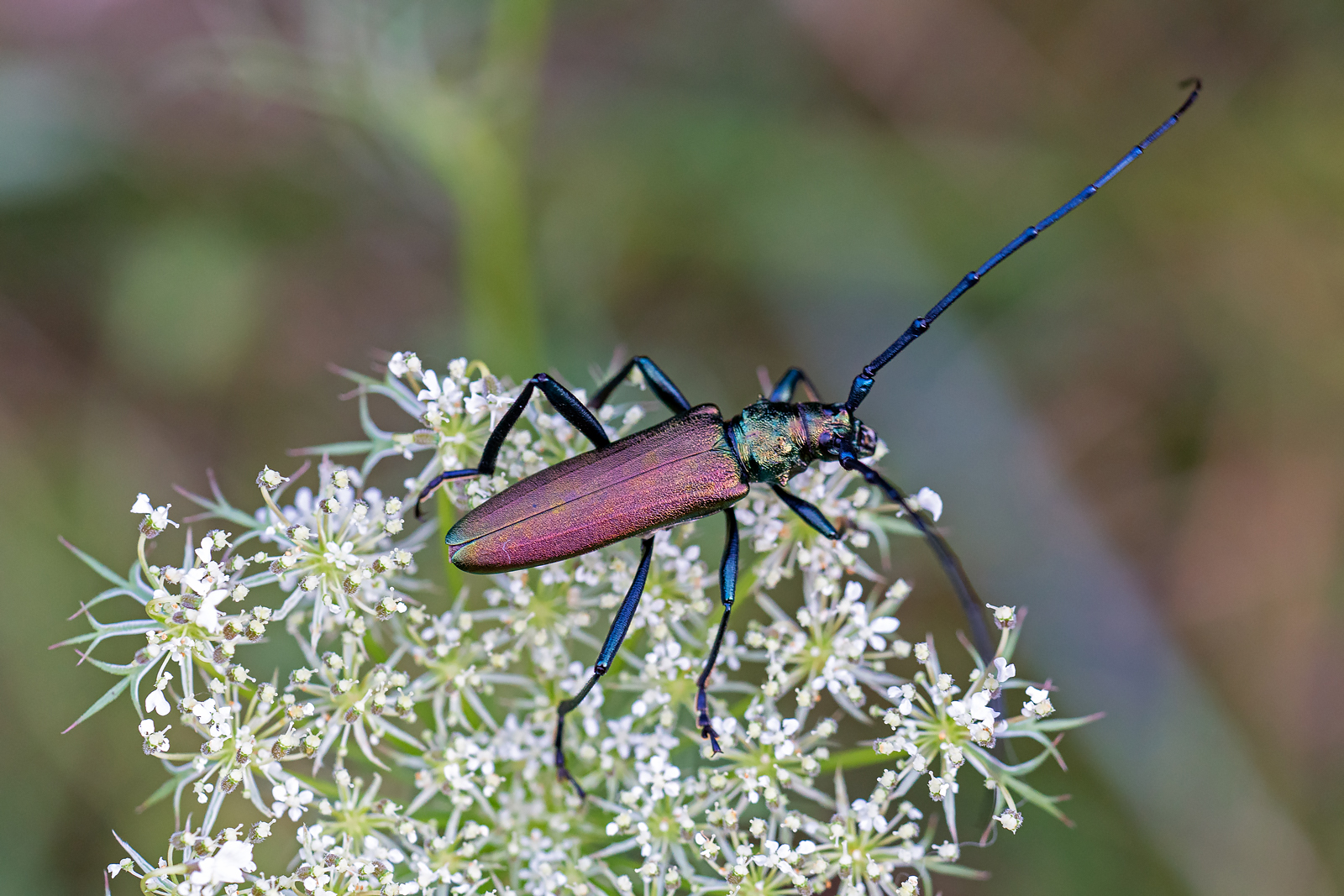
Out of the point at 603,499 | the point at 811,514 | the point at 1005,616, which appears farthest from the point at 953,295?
the point at 603,499

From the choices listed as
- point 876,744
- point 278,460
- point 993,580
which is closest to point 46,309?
point 278,460

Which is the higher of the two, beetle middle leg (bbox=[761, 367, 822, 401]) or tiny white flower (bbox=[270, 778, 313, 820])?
beetle middle leg (bbox=[761, 367, 822, 401])

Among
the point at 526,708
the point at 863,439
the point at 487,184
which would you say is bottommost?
the point at 526,708

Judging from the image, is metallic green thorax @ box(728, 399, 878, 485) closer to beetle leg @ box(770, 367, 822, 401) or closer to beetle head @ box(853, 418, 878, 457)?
beetle head @ box(853, 418, 878, 457)

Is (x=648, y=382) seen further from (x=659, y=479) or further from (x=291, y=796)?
(x=291, y=796)

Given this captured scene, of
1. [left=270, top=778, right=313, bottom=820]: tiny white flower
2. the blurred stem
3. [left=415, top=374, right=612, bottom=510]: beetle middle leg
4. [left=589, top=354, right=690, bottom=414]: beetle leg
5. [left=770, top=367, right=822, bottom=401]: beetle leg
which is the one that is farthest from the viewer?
the blurred stem

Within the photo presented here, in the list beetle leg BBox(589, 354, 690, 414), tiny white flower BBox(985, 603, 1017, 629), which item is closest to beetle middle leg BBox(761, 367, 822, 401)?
beetle leg BBox(589, 354, 690, 414)

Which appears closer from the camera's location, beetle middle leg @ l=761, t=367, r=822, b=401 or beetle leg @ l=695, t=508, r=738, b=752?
beetle leg @ l=695, t=508, r=738, b=752
